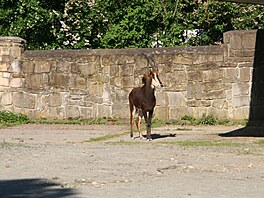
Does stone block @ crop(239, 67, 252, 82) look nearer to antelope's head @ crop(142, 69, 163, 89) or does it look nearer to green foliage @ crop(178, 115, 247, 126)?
green foliage @ crop(178, 115, 247, 126)

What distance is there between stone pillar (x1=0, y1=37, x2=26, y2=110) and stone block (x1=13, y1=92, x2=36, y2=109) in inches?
5.4

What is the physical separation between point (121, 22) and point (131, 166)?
39.3ft

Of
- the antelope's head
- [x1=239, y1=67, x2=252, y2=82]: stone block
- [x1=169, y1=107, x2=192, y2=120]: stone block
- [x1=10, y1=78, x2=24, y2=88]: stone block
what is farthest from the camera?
[x1=10, y1=78, x2=24, y2=88]: stone block

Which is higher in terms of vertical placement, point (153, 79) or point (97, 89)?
point (153, 79)

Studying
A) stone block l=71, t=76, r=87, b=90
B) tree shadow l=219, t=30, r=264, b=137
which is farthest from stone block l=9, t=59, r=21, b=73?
tree shadow l=219, t=30, r=264, b=137

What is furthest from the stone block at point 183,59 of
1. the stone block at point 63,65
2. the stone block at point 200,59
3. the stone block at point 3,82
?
the stone block at point 3,82

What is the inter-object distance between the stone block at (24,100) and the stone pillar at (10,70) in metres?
0.14

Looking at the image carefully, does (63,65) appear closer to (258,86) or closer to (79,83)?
(79,83)

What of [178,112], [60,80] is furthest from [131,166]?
[60,80]

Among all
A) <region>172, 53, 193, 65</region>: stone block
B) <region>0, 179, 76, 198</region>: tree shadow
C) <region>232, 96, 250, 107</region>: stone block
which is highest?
<region>172, 53, 193, 65</region>: stone block

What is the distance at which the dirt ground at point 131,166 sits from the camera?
9.23 meters

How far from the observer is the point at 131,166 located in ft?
37.7

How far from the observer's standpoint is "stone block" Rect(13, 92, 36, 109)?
2155 centimetres

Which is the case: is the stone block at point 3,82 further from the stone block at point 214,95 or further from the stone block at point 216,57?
the stone block at point 216,57
